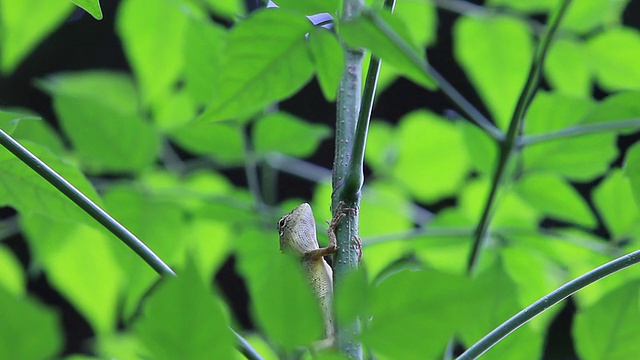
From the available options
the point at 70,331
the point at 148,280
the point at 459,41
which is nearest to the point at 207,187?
the point at 148,280

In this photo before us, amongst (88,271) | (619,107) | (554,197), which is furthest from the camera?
(88,271)

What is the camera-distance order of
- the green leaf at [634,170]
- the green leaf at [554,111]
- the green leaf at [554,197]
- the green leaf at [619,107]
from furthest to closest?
the green leaf at [554,197] < the green leaf at [554,111] < the green leaf at [619,107] < the green leaf at [634,170]

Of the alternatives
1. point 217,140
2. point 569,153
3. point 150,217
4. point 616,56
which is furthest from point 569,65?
point 150,217

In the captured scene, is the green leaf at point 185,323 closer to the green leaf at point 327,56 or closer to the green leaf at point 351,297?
the green leaf at point 351,297

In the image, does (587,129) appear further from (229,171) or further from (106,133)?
(229,171)

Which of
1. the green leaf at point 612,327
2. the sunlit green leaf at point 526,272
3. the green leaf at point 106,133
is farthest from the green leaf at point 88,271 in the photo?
the green leaf at point 612,327

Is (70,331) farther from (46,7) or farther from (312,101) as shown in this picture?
(46,7)

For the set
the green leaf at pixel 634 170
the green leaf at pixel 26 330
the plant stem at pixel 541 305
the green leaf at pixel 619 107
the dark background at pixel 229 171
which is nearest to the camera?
the green leaf at pixel 26 330
